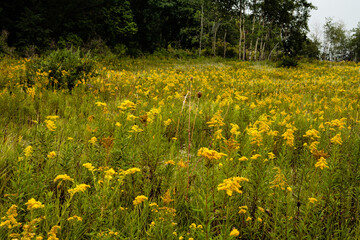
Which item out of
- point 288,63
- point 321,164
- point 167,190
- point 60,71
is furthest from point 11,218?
point 288,63

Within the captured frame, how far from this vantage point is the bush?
17.5 ft

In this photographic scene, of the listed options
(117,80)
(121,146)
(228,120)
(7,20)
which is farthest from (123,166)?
(7,20)

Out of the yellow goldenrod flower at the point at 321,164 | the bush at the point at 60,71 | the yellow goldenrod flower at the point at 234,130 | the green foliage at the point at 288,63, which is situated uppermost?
the green foliage at the point at 288,63

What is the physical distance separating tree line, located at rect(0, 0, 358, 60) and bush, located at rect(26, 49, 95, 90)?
398 inches

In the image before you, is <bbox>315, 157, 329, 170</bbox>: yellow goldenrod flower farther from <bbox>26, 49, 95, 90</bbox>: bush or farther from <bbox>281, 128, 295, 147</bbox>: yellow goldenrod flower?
<bbox>26, 49, 95, 90</bbox>: bush

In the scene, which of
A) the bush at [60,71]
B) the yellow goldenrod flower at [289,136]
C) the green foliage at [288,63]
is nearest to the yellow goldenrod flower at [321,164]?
the yellow goldenrod flower at [289,136]

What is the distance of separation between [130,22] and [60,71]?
23.4 metres

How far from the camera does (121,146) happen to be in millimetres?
2209

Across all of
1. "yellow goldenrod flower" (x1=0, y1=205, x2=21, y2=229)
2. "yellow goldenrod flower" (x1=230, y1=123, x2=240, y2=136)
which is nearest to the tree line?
"yellow goldenrod flower" (x1=230, y1=123, x2=240, y2=136)

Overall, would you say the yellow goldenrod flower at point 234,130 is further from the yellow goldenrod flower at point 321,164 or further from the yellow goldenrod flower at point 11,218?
the yellow goldenrod flower at point 11,218

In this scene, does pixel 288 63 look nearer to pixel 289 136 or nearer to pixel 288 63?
pixel 288 63

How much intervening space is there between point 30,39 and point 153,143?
19116 mm

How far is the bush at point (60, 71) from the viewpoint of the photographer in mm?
5348

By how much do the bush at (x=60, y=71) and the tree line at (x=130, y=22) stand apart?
10097 mm
